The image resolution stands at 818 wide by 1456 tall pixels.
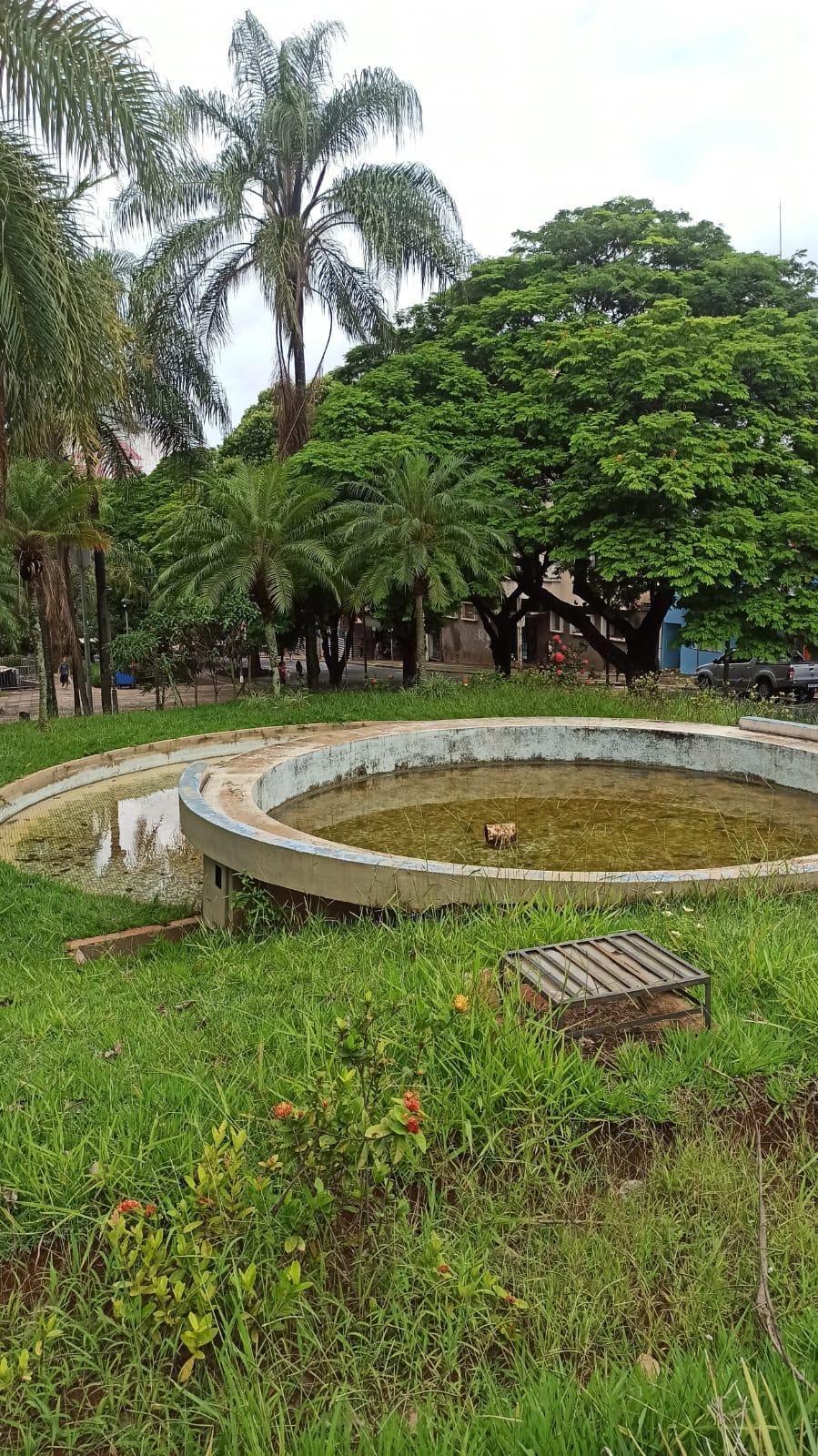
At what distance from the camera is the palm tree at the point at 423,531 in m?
16.4

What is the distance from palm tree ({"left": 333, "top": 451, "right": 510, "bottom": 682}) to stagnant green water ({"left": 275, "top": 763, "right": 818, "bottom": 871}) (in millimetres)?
6213

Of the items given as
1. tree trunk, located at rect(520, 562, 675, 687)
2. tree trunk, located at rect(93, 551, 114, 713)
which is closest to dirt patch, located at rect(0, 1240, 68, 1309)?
tree trunk, located at rect(93, 551, 114, 713)

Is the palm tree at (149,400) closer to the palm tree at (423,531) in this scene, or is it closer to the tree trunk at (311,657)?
the tree trunk at (311,657)

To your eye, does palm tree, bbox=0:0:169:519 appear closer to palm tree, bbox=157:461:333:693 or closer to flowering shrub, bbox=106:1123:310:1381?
palm tree, bbox=157:461:333:693

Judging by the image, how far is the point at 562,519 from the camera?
17.3 metres

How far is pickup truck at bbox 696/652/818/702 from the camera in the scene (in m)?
22.6

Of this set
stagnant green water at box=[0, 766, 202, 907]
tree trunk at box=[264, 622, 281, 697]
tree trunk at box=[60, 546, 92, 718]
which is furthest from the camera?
tree trunk at box=[60, 546, 92, 718]

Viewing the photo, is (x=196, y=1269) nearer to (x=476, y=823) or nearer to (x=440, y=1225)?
(x=440, y=1225)

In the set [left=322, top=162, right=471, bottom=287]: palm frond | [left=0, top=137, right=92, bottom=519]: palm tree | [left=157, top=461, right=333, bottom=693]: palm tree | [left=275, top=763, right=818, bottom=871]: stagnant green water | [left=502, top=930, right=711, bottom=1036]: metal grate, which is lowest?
[left=275, top=763, right=818, bottom=871]: stagnant green water

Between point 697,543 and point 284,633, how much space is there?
40.3ft

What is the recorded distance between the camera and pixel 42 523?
15.3m

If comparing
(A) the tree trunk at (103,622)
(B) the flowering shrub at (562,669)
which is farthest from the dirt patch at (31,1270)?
(A) the tree trunk at (103,622)

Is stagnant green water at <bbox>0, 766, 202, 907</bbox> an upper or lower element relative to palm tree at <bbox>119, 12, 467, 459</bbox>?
lower

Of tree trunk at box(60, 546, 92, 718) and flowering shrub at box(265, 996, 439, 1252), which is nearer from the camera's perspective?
flowering shrub at box(265, 996, 439, 1252)
